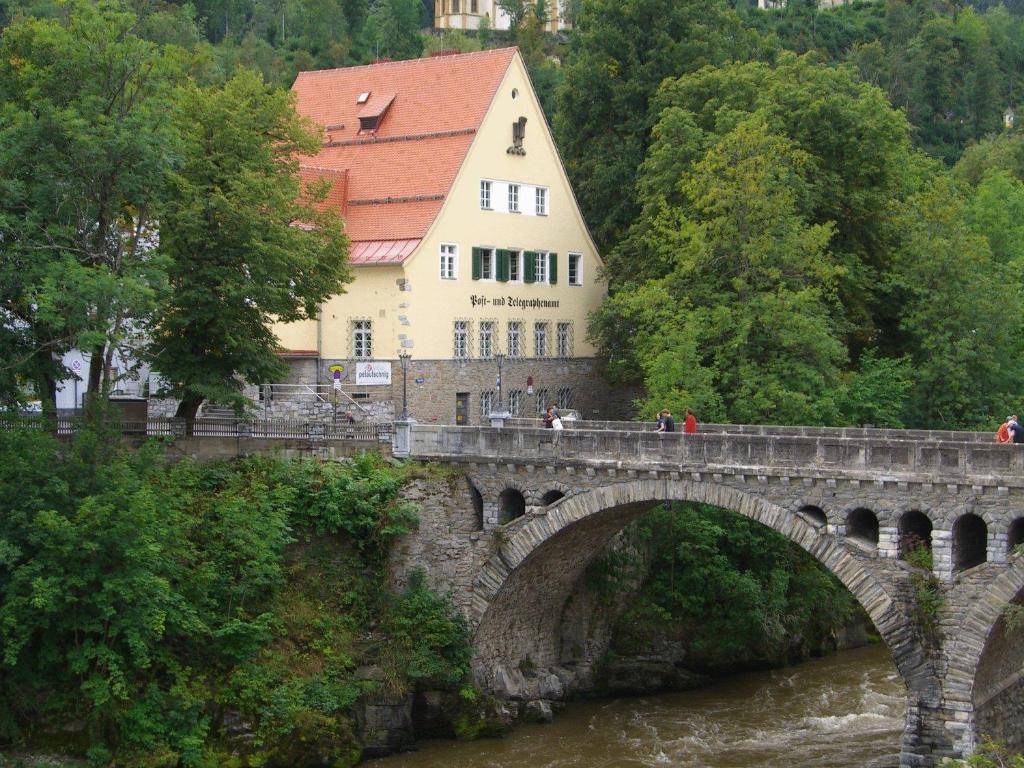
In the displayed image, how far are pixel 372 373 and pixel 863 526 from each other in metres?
17.6

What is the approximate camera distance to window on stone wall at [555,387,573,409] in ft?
175

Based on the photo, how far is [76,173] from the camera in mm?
34844

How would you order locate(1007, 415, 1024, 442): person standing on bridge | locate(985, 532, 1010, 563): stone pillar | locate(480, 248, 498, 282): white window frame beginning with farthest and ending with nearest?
locate(480, 248, 498, 282): white window frame < locate(1007, 415, 1024, 442): person standing on bridge < locate(985, 532, 1010, 563): stone pillar

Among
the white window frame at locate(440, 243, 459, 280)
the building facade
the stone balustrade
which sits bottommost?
the stone balustrade

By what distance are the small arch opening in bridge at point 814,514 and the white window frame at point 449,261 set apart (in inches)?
672

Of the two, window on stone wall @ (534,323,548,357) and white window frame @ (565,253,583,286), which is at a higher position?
white window frame @ (565,253,583,286)

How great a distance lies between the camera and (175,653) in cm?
3403

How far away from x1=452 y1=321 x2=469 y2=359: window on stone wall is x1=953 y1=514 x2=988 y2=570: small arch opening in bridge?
63.1ft

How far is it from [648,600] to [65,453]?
51.5ft

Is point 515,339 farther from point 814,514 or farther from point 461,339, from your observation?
point 814,514

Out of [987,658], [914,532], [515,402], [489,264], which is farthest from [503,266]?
[987,658]

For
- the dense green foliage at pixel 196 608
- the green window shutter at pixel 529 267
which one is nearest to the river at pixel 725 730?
the dense green foliage at pixel 196 608

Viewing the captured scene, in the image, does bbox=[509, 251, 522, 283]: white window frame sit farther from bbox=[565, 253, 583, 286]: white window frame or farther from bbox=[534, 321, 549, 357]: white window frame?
bbox=[565, 253, 583, 286]: white window frame

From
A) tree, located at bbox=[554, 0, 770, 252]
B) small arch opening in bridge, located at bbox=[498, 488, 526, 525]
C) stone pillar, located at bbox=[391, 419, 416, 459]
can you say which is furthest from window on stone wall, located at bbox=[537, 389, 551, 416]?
small arch opening in bridge, located at bbox=[498, 488, 526, 525]
